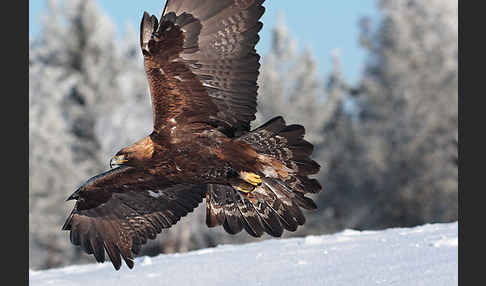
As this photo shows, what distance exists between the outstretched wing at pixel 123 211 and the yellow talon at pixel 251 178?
928 millimetres

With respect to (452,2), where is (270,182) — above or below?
below

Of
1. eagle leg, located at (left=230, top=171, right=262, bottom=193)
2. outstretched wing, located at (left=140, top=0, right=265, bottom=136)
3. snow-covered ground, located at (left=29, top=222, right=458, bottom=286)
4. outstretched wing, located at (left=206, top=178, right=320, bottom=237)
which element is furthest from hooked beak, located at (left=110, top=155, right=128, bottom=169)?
snow-covered ground, located at (left=29, top=222, right=458, bottom=286)

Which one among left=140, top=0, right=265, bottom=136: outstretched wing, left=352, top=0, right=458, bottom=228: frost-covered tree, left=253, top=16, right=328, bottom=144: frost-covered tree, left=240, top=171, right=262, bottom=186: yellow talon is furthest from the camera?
left=352, top=0, right=458, bottom=228: frost-covered tree

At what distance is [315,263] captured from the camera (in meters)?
7.45

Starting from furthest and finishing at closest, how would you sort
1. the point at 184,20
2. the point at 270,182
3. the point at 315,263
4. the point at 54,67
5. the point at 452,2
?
the point at 452,2 → the point at 54,67 → the point at 315,263 → the point at 270,182 → the point at 184,20

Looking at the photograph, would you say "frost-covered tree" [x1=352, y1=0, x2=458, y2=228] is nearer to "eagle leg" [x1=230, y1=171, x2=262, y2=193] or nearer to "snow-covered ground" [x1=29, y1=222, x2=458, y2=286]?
"snow-covered ground" [x1=29, y1=222, x2=458, y2=286]

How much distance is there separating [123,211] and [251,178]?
162 cm

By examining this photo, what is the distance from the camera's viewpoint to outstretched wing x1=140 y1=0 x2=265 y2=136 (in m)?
5.99

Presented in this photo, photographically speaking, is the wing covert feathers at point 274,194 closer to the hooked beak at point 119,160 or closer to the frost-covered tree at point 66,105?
the hooked beak at point 119,160

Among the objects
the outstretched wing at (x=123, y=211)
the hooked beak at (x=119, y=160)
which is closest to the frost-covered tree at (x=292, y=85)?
the outstretched wing at (x=123, y=211)

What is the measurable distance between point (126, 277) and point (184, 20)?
2.95 m

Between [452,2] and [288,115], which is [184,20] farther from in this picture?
[452,2]

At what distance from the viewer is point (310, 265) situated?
291 inches

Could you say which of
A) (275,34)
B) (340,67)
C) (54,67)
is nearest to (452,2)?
(340,67)
